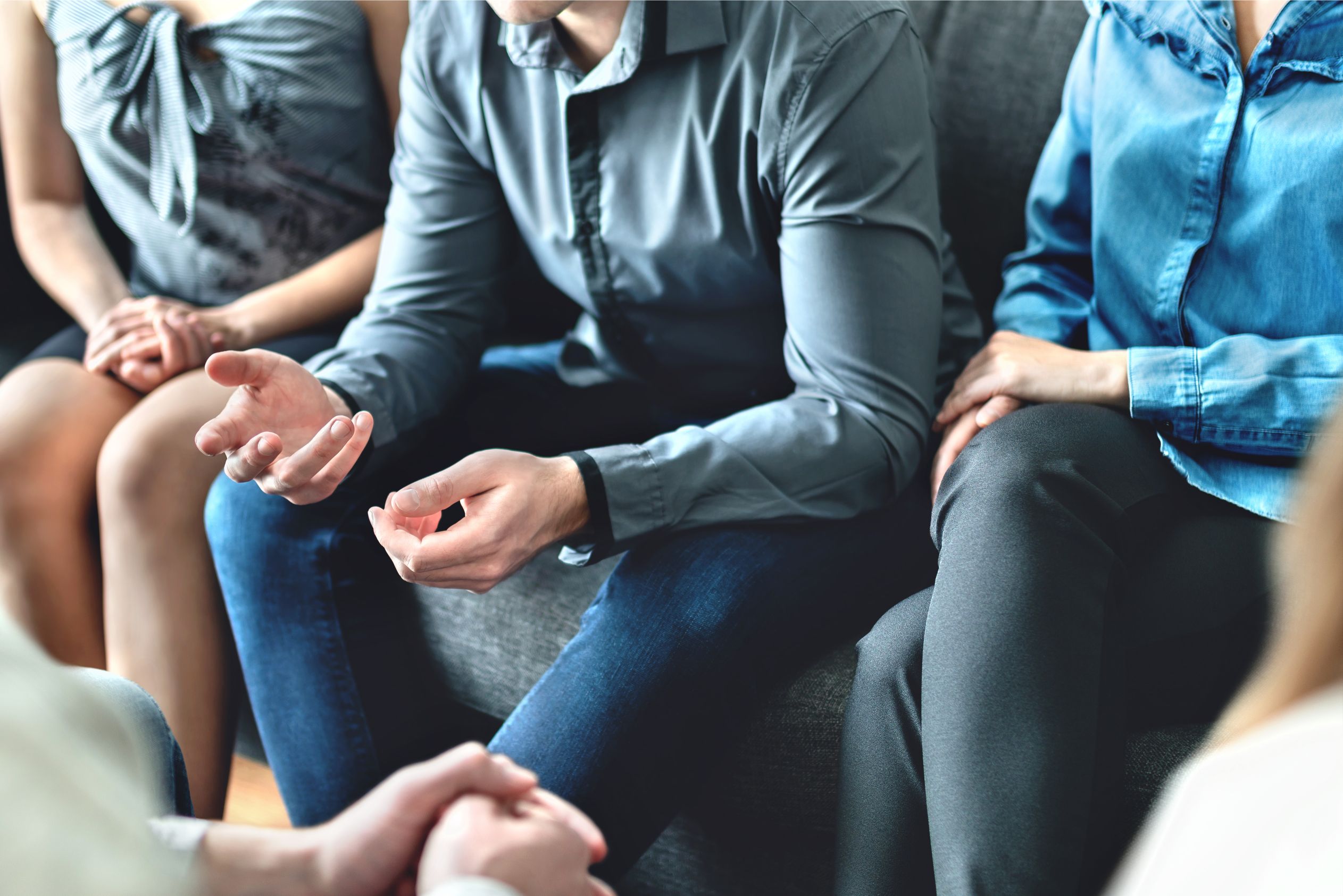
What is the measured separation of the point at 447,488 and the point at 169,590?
0.39 metres

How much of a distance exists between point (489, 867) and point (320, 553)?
1.68 feet

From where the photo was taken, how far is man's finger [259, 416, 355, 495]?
2.52 ft

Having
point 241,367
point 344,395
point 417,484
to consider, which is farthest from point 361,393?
point 417,484

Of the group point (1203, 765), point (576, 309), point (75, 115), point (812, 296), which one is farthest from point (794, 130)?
point (75, 115)

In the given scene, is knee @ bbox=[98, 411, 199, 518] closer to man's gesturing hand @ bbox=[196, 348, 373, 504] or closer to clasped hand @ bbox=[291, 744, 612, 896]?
man's gesturing hand @ bbox=[196, 348, 373, 504]

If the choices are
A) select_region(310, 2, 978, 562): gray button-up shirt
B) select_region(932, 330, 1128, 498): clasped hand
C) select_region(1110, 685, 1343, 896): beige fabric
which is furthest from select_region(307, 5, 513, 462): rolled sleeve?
select_region(1110, 685, 1343, 896): beige fabric

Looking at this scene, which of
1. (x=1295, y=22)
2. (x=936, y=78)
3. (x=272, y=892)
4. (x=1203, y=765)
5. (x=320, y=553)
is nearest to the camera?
(x=1203, y=765)

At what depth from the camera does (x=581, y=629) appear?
0.82 m

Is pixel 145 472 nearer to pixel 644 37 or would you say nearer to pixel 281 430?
pixel 281 430

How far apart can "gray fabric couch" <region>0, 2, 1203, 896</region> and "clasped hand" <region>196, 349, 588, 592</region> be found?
158 mm

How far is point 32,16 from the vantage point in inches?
46.9

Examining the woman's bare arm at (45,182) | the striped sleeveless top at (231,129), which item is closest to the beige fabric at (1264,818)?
the striped sleeveless top at (231,129)

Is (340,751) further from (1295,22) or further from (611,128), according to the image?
(1295,22)

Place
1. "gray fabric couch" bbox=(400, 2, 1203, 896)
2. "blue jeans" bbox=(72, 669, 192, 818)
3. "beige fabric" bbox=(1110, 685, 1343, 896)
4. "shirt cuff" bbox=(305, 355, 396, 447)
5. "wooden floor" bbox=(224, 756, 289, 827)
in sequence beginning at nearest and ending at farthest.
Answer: "beige fabric" bbox=(1110, 685, 1343, 896), "blue jeans" bbox=(72, 669, 192, 818), "gray fabric couch" bbox=(400, 2, 1203, 896), "shirt cuff" bbox=(305, 355, 396, 447), "wooden floor" bbox=(224, 756, 289, 827)
